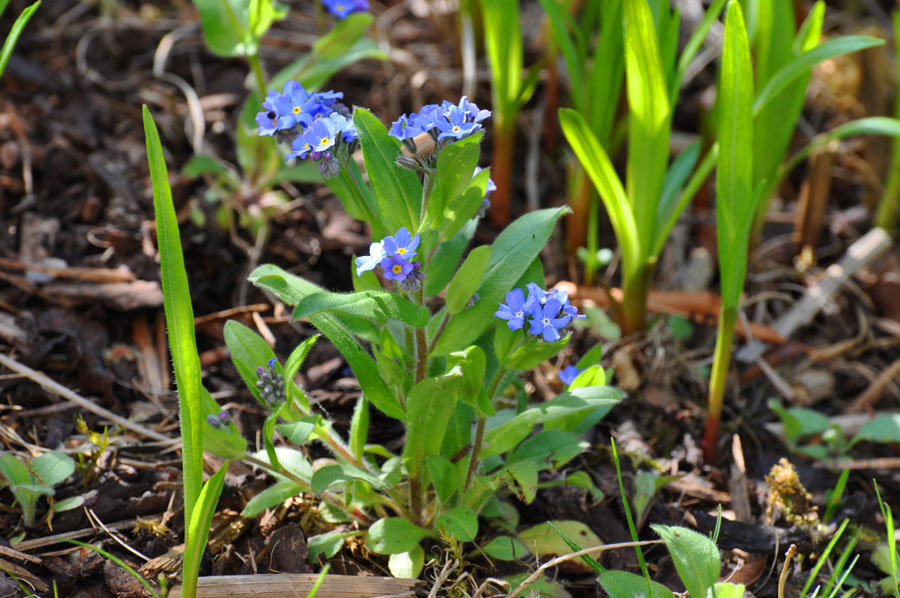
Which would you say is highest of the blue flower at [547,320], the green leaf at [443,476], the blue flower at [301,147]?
the blue flower at [301,147]

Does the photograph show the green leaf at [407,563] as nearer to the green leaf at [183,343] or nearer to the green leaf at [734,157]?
the green leaf at [183,343]

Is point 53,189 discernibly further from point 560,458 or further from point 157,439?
point 560,458

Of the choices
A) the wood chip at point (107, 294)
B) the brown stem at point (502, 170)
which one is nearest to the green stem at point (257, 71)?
the wood chip at point (107, 294)

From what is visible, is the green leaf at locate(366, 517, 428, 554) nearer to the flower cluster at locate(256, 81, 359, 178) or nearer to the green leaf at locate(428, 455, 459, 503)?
the green leaf at locate(428, 455, 459, 503)

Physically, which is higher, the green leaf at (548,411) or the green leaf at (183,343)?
the green leaf at (183,343)

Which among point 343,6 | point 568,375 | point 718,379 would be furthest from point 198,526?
point 343,6

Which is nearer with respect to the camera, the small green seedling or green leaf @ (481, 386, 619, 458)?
green leaf @ (481, 386, 619, 458)

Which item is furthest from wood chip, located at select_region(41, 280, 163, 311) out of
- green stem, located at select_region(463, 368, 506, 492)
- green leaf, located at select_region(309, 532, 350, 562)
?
green stem, located at select_region(463, 368, 506, 492)
